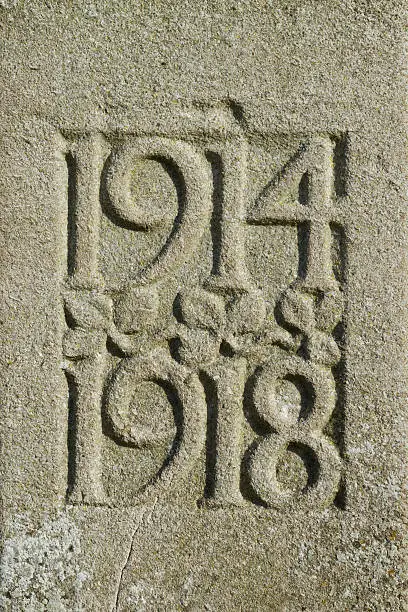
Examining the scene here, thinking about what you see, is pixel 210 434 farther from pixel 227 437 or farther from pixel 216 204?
pixel 216 204

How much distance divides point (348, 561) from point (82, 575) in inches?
21.2

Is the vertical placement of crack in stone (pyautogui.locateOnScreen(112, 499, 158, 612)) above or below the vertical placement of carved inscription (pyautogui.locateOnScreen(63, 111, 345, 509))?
below

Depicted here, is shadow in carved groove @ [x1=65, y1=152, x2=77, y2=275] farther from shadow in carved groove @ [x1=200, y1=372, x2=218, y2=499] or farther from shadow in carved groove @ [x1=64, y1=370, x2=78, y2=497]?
shadow in carved groove @ [x1=200, y1=372, x2=218, y2=499]

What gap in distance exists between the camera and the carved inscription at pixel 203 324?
4.21 ft

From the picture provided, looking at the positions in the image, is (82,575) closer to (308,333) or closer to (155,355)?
(155,355)

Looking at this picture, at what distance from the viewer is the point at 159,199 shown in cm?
132

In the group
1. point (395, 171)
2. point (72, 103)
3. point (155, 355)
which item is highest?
point (72, 103)

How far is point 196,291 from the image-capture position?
130 centimetres

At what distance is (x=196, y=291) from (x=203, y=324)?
0.07m

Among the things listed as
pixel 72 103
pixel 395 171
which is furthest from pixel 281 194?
pixel 72 103

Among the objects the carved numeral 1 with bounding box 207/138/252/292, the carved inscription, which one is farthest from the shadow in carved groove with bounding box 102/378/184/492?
the carved numeral 1 with bounding box 207/138/252/292

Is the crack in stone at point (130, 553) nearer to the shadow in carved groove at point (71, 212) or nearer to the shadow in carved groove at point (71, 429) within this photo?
the shadow in carved groove at point (71, 429)

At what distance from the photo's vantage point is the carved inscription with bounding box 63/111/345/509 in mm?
1282

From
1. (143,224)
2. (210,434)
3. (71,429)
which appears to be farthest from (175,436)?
(143,224)
